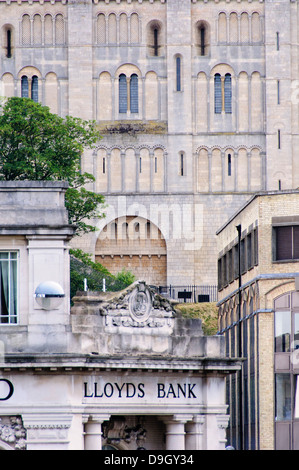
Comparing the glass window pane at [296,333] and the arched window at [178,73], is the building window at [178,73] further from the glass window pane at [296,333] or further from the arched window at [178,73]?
the glass window pane at [296,333]

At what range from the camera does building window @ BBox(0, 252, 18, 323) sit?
62906 millimetres

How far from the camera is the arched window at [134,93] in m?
151

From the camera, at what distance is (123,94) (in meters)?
151

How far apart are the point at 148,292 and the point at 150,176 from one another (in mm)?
85832

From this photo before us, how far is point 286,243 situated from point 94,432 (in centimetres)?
2753

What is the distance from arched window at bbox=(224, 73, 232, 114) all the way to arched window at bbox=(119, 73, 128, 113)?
9.08 meters

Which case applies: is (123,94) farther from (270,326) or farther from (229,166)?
(270,326)

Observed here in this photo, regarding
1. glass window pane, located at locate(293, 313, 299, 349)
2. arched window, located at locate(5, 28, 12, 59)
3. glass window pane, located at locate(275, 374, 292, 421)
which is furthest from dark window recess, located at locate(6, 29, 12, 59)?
glass window pane, located at locate(275, 374, 292, 421)

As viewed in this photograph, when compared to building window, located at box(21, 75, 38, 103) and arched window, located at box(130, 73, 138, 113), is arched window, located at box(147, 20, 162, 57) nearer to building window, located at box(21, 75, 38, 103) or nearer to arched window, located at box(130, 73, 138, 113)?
arched window, located at box(130, 73, 138, 113)

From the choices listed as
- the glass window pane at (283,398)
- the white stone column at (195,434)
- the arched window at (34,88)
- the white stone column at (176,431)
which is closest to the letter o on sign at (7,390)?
the white stone column at (176,431)

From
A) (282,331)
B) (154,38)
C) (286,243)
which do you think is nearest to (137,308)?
(282,331)

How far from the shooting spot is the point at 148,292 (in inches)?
2544
